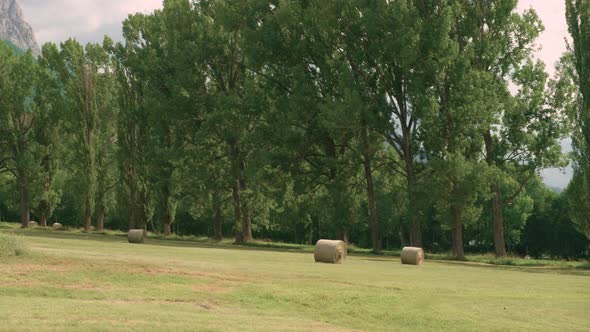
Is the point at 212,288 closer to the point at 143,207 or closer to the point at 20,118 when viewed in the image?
the point at 143,207

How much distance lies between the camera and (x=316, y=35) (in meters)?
47.5

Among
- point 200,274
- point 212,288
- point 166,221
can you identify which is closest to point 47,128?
point 166,221

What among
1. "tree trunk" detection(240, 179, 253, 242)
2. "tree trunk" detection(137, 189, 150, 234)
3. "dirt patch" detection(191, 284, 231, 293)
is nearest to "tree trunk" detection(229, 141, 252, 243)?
"tree trunk" detection(240, 179, 253, 242)

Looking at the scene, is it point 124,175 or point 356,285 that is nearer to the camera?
point 356,285

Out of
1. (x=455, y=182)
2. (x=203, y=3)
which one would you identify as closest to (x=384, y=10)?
(x=455, y=182)

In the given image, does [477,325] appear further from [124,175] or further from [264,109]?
[124,175]

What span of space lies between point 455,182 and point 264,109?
51.9 feet

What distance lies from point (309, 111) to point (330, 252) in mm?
18247

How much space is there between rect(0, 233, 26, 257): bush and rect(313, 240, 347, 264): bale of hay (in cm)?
1283

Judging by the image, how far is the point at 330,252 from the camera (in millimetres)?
30656

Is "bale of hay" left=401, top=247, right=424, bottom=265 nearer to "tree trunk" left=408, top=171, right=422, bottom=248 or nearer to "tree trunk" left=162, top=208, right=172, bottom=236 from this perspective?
"tree trunk" left=408, top=171, right=422, bottom=248

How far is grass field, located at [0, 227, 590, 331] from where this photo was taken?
13.8 metres

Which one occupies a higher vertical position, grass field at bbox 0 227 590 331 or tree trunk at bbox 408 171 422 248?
tree trunk at bbox 408 171 422 248

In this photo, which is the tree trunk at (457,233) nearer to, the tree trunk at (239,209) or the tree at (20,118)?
the tree trunk at (239,209)
